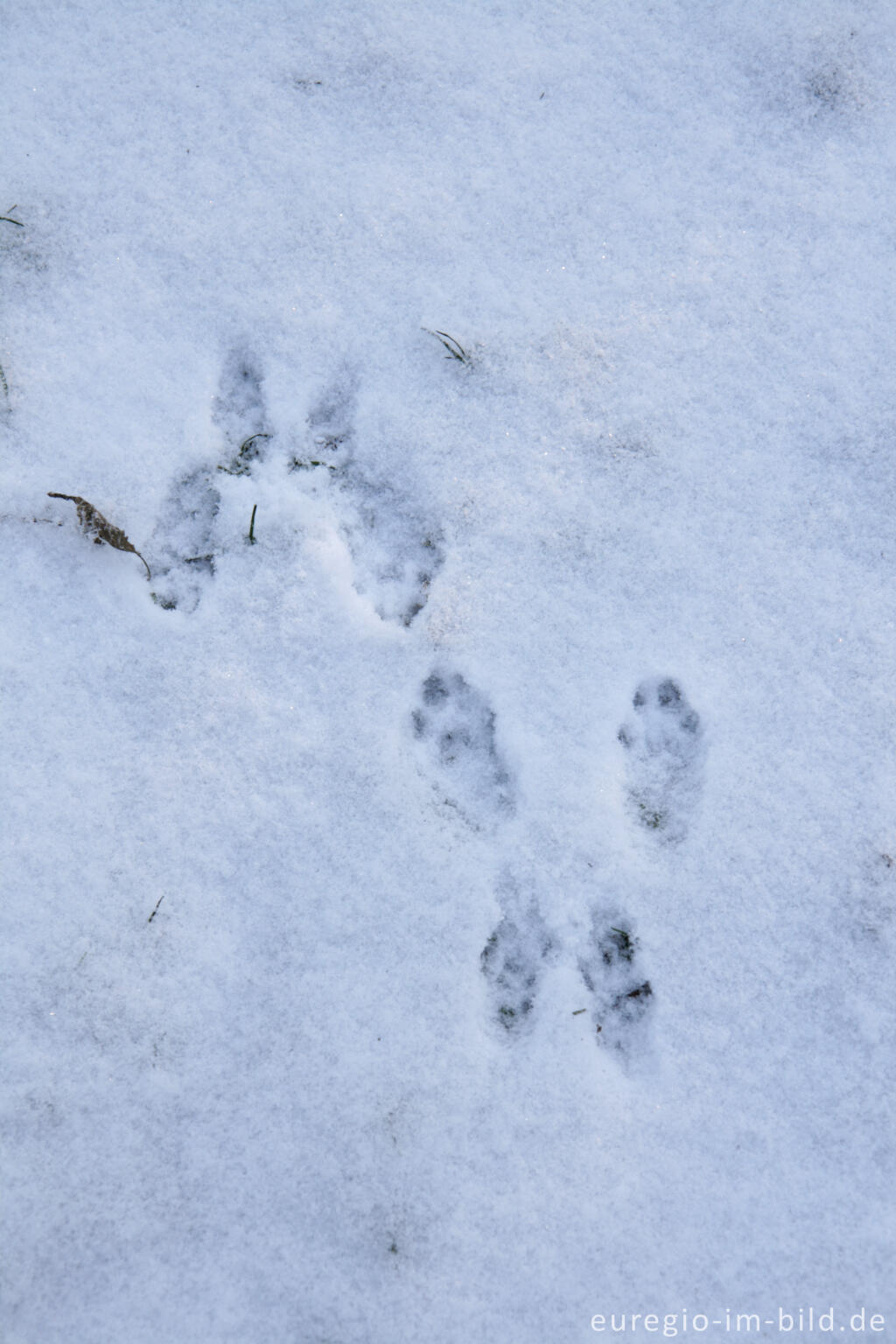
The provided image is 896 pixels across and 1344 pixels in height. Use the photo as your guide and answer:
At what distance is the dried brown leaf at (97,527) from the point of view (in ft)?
4.91

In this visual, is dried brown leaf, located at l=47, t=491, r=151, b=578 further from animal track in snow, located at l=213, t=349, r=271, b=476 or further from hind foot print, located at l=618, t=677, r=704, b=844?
hind foot print, located at l=618, t=677, r=704, b=844

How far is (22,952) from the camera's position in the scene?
4.72 feet

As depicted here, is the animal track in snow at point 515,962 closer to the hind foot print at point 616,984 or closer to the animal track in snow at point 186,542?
the hind foot print at point 616,984

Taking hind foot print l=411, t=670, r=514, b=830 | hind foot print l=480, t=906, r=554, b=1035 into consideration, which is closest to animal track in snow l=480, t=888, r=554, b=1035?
hind foot print l=480, t=906, r=554, b=1035

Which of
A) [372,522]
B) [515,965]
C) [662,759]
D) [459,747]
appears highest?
[372,522]

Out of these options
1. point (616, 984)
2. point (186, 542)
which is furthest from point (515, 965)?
point (186, 542)

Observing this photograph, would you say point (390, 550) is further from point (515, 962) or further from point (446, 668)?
point (515, 962)

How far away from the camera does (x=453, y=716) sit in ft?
4.87

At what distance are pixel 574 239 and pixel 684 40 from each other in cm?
46

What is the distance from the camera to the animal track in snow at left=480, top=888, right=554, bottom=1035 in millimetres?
1414

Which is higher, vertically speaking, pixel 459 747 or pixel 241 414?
pixel 241 414

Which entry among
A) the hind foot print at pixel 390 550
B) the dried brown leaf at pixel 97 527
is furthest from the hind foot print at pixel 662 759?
the dried brown leaf at pixel 97 527

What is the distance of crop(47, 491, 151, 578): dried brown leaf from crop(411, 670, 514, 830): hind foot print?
627 mm

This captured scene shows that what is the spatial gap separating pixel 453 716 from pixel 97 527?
75 cm
